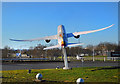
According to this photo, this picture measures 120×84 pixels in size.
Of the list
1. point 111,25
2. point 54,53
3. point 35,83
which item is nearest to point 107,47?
point 54,53

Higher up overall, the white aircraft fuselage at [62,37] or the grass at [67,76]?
the white aircraft fuselage at [62,37]

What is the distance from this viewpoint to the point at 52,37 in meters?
20.7

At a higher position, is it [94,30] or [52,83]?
[94,30]

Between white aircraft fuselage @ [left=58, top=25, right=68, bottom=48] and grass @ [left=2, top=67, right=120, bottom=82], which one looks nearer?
grass @ [left=2, top=67, right=120, bottom=82]

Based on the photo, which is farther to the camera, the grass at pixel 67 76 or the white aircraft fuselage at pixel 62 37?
the white aircraft fuselage at pixel 62 37

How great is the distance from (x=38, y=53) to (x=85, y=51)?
2193 inches

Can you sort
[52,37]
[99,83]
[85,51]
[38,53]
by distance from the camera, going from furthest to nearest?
[85,51]
[38,53]
[52,37]
[99,83]

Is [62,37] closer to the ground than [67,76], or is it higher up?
higher up

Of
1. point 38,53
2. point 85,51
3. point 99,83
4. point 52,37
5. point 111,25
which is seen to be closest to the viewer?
point 99,83

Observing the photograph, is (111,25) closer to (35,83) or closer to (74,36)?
(74,36)

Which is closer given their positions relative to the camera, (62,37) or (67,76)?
(67,76)

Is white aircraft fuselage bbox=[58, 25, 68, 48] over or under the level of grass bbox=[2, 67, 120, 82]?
over

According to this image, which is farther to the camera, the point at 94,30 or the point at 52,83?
the point at 94,30

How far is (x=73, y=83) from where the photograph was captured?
1216 centimetres
